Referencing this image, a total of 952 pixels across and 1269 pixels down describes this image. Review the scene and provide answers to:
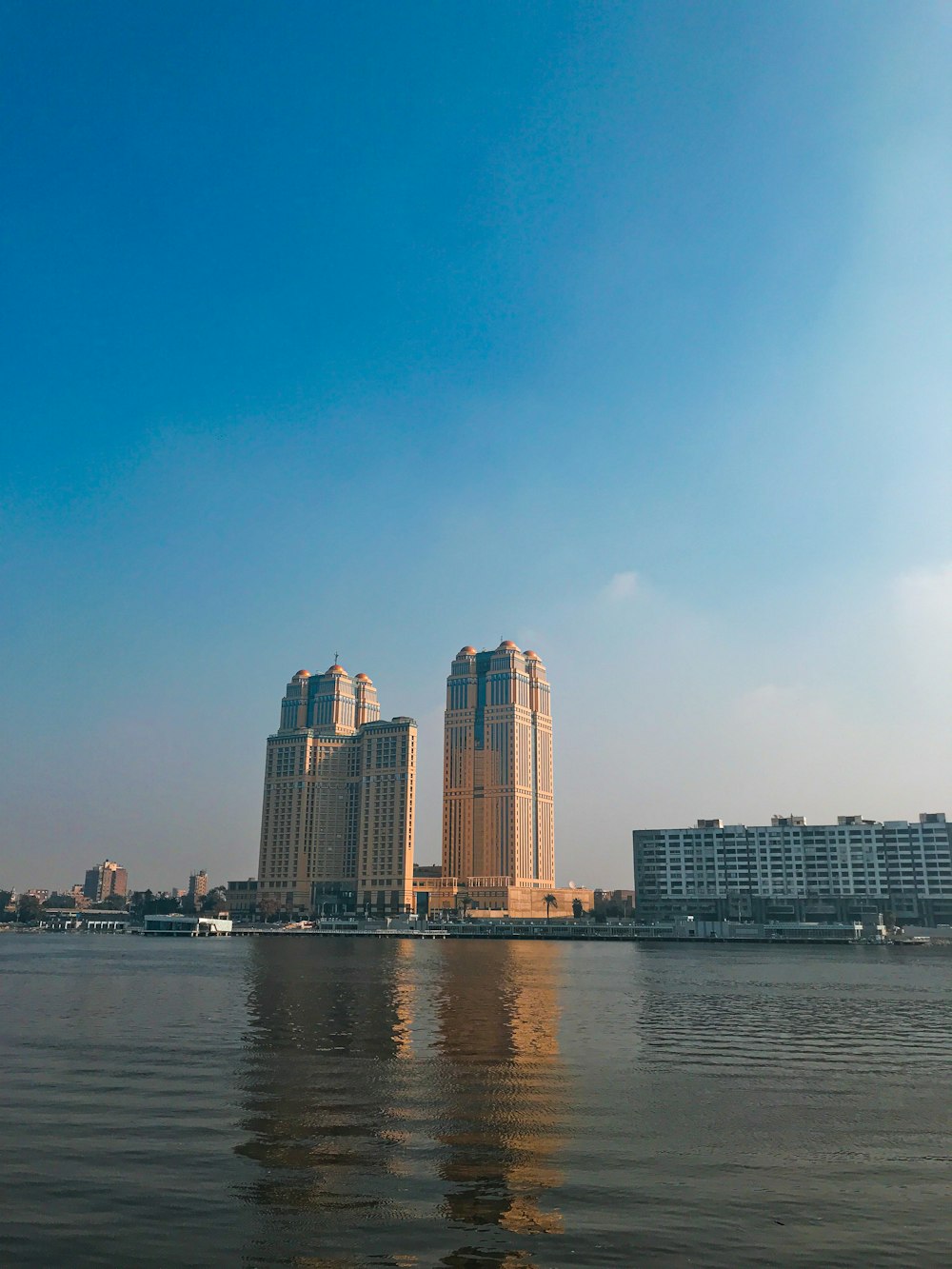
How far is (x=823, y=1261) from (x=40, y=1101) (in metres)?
24.3

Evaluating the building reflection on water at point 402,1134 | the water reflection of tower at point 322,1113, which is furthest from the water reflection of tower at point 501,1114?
the water reflection of tower at point 322,1113

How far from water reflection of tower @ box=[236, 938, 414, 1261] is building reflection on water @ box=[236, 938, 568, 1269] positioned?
63mm

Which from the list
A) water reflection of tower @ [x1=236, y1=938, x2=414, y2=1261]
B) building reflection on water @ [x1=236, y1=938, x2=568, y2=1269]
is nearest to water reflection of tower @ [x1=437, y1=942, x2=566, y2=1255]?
building reflection on water @ [x1=236, y1=938, x2=568, y2=1269]

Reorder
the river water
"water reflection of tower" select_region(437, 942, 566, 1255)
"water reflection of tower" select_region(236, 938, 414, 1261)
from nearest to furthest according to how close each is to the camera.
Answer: the river water → "water reflection of tower" select_region(236, 938, 414, 1261) → "water reflection of tower" select_region(437, 942, 566, 1255)

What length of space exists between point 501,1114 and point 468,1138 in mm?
3284

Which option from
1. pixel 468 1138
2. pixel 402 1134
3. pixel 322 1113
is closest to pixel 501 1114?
pixel 468 1138

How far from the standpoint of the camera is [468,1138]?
88.2 feet

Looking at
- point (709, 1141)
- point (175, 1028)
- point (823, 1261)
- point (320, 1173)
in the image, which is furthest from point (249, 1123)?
point (175, 1028)

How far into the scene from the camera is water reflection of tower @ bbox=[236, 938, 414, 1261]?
800 inches

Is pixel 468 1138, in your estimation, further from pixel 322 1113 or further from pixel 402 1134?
pixel 322 1113

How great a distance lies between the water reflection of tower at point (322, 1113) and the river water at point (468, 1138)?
12 cm

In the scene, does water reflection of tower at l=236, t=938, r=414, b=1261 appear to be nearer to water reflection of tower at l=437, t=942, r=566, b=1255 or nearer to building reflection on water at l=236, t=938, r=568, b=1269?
building reflection on water at l=236, t=938, r=568, b=1269

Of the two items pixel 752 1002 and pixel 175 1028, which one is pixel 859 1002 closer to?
pixel 752 1002

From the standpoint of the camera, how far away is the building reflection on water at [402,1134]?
1889 cm
